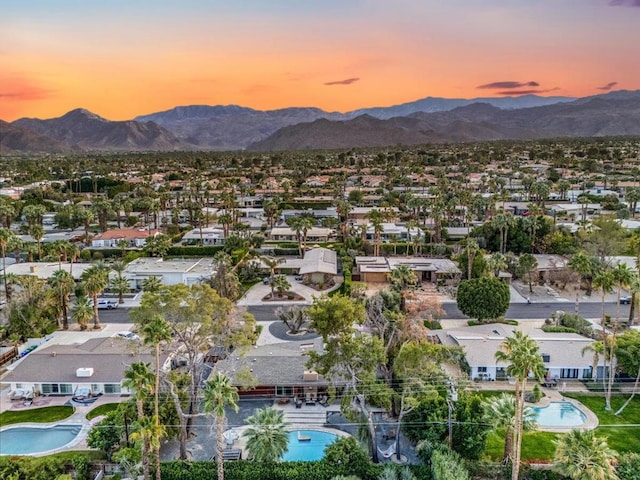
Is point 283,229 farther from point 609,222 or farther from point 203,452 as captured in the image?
point 203,452

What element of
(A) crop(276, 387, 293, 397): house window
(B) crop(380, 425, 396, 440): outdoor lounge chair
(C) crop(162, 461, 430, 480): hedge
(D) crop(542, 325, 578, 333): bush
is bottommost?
(B) crop(380, 425, 396, 440): outdoor lounge chair

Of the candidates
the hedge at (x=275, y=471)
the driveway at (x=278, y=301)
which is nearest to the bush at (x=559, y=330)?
the hedge at (x=275, y=471)

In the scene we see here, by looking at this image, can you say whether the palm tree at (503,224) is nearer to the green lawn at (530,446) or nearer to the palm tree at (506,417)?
the green lawn at (530,446)

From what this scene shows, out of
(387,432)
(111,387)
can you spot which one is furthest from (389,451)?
(111,387)

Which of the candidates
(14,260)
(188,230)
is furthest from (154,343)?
(188,230)

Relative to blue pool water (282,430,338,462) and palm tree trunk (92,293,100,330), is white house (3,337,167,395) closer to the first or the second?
palm tree trunk (92,293,100,330)

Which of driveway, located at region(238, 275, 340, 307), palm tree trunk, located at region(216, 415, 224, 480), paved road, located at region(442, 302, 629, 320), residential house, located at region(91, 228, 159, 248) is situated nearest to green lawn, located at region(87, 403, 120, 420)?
palm tree trunk, located at region(216, 415, 224, 480)
